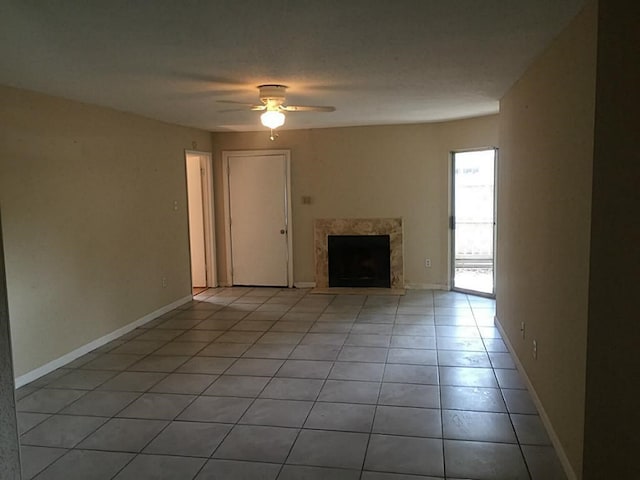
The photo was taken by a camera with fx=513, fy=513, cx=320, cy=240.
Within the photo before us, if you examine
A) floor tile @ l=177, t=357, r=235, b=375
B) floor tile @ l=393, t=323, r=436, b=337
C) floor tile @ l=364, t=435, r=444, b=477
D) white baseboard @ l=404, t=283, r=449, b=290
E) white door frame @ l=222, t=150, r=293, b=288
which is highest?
white door frame @ l=222, t=150, r=293, b=288

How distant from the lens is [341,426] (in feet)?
10.3

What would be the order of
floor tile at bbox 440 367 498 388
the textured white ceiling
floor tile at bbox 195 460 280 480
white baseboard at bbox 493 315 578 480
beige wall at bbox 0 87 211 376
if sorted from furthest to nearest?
1. beige wall at bbox 0 87 211 376
2. floor tile at bbox 440 367 498 388
3. floor tile at bbox 195 460 280 480
4. white baseboard at bbox 493 315 578 480
5. the textured white ceiling

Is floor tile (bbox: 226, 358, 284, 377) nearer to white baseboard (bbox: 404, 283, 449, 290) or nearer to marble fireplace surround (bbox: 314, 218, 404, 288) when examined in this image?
marble fireplace surround (bbox: 314, 218, 404, 288)

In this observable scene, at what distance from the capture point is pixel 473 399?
350cm

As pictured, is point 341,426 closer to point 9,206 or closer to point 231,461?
point 231,461

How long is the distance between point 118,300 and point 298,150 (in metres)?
3.38

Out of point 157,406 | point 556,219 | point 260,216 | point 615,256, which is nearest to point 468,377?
point 556,219

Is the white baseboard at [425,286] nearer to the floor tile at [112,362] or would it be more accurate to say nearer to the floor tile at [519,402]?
the floor tile at [519,402]

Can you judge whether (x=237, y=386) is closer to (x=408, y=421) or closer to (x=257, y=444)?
(x=257, y=444)

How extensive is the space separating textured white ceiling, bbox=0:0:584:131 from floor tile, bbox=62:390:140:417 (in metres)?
2.27

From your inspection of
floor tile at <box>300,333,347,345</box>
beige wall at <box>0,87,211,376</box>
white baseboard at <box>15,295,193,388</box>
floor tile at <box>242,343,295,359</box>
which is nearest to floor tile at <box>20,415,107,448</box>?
white baseboard at <box>15,295,193,388</box>

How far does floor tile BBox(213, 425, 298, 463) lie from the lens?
9.29ft

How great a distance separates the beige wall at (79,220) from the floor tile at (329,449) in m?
2.42

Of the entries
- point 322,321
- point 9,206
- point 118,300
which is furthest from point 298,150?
point 9,206
